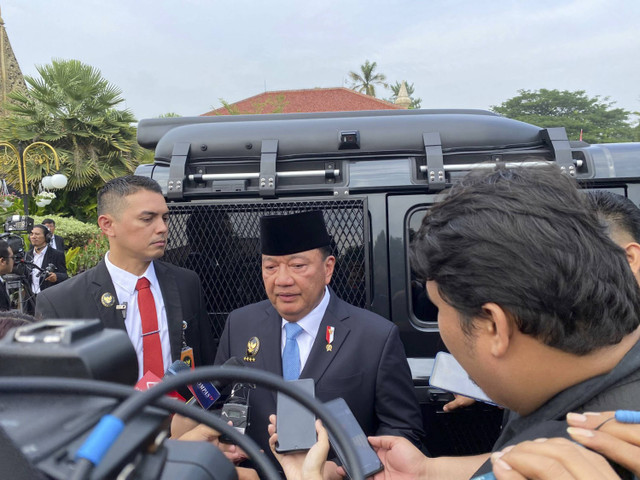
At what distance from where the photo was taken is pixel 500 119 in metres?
2.59

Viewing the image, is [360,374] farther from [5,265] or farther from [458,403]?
[5,265]

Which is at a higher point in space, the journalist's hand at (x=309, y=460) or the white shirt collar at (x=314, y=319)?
the white shirt collar at (x=314, y=319)

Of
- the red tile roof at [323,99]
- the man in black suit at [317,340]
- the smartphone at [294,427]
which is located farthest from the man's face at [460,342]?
the red tile roof at [323,99]

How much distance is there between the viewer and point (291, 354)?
7.55 feet

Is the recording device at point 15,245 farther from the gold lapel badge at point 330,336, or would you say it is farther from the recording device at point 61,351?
the recording device at point 61,351

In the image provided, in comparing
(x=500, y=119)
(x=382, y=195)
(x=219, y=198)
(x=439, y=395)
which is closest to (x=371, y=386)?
(x=439, y=395)

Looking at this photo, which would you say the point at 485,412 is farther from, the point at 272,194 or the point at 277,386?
the point at 277,386

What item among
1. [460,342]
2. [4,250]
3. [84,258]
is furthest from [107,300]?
[84,258]

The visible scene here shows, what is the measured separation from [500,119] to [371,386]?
4.87 feet

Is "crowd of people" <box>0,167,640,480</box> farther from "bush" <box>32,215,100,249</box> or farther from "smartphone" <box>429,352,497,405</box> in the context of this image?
"bush" <box>32,215,100,249</box>

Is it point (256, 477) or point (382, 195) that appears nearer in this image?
point (256, 477)

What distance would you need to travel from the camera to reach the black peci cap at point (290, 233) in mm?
2221

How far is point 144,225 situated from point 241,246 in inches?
24.2

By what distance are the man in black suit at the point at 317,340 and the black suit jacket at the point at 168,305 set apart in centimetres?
37
